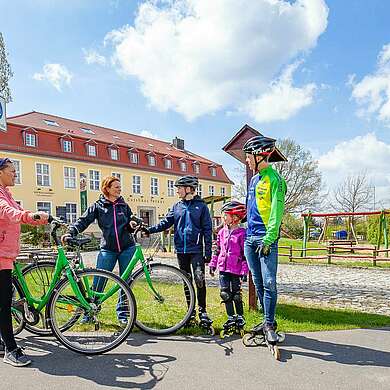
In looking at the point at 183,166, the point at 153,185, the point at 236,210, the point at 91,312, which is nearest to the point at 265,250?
the point at 236,210

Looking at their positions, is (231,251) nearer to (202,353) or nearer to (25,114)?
(202,353)

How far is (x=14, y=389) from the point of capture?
3.22m

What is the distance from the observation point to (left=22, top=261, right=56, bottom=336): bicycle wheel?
4.42 m

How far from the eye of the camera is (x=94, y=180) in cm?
3925

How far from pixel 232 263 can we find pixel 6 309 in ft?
7.95

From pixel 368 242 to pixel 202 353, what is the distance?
2611 centimetres

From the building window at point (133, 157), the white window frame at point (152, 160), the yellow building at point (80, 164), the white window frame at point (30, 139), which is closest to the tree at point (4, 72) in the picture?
the yellow building at point (80, 164)

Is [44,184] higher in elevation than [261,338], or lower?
higher

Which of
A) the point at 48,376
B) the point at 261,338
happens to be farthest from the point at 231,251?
the point at 48,376

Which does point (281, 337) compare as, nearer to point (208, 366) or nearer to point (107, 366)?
point (208, 366)

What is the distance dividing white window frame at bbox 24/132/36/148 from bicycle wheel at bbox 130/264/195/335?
3274 centimetres

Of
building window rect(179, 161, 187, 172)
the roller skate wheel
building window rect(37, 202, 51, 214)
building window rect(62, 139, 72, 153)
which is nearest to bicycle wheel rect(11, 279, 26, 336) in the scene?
the roller skate wheel

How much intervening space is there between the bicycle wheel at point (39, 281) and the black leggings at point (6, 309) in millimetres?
568

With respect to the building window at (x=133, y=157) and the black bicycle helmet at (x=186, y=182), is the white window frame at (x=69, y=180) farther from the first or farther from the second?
the black bicycle helmet at (x=186, y=182)
